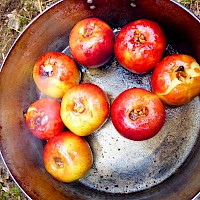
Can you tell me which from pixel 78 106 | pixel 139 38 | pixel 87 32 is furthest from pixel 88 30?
pixel 78 106

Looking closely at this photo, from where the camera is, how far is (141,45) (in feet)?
5.99

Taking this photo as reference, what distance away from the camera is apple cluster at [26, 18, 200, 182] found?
180 cm

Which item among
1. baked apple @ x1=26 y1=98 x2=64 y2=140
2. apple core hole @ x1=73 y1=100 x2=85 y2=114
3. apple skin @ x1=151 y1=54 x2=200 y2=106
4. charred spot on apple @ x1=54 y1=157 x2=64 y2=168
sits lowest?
charred spot on apple @ x1=54 y1=157 x2=64 y2=168

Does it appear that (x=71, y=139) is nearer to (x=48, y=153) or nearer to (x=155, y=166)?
(x=48, y=153)

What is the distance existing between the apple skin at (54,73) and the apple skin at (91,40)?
0.22 feet

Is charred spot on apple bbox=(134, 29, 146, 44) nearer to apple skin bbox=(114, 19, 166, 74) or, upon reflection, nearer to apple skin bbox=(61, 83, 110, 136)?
apple skin bbox=(114, 19, 166, 74)

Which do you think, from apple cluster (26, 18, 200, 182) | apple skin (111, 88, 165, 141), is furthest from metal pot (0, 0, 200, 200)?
apple skin (111, 88, 165, 141)

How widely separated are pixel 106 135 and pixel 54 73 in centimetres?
42

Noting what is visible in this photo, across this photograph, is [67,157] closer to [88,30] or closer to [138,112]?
[138,112]

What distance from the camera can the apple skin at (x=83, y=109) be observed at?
1818mm

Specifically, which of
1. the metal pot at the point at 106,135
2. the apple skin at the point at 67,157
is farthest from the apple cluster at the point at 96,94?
the metal pot at the point at 106,135

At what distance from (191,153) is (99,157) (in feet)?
1.47

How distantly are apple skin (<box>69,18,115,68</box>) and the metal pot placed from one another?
0.38ft

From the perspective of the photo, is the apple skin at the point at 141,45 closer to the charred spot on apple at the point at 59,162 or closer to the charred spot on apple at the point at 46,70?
the charred spot on apple at the point at 46,70
